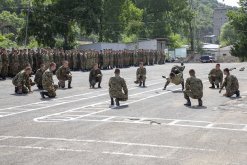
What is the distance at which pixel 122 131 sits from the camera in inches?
497

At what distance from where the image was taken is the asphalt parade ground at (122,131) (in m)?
9.52

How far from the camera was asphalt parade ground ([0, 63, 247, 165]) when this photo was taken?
9516 mm

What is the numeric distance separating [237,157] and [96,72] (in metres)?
17.6

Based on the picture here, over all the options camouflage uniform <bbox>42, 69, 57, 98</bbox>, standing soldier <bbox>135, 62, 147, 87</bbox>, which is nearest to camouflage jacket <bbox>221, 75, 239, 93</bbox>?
standing soldier <bbox>135, 62, 147, 87</bbox>

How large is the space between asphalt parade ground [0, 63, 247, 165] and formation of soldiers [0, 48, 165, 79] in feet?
29.7

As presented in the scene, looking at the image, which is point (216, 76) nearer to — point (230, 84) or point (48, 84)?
point (230, 84)

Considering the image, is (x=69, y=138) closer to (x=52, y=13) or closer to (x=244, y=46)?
(x=244, y=46)

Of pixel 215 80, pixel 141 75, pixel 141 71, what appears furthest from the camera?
pixel 141 75

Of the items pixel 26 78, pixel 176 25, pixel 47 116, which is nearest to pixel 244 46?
pixel 26 78

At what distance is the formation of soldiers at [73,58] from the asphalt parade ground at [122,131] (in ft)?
29.7

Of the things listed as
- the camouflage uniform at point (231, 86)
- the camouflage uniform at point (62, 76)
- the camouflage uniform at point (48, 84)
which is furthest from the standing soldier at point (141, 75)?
the camouflage uniform at point (48, 84)

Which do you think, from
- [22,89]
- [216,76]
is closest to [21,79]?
[22,89]

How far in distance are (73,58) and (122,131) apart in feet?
95.3

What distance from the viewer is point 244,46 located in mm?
49594
